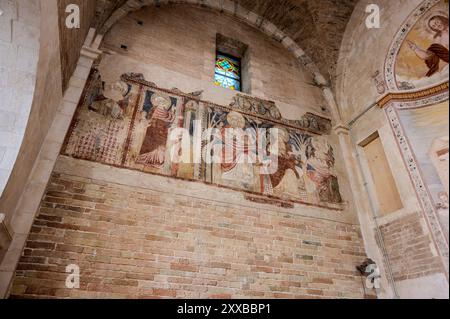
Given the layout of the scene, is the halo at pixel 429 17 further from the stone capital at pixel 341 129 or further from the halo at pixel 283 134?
the halo at pixel 283 134

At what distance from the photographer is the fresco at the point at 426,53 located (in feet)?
18.9

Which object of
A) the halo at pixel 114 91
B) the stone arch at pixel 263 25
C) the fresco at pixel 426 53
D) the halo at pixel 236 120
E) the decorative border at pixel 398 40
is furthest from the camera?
the stone arch at pixel 263 25

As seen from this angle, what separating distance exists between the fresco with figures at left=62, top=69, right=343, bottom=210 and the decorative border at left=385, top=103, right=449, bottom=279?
133 cm

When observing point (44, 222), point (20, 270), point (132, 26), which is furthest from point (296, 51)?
point (20, 270)

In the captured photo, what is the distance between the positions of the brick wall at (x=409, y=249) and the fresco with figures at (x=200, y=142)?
1071 mm

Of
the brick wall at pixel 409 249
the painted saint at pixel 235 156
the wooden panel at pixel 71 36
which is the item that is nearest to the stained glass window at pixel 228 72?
the painted saint at pixel 235 156

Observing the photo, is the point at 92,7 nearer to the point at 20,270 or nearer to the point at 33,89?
the point at 33,89

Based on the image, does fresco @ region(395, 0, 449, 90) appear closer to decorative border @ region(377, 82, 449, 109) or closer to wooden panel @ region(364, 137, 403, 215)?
decorative border @ region(377, 82, 449, 109)

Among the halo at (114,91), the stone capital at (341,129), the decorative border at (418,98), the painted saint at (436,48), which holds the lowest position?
the halo at (114,91)

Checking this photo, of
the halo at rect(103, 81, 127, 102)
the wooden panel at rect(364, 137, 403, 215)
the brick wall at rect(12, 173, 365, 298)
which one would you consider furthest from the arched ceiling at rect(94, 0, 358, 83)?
the brick wall at rect(12, 173, 365, 298)

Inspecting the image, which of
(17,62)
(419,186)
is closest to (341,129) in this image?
(419,186)

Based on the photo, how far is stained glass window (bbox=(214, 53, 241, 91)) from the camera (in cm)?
699

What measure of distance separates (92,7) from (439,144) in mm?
6440

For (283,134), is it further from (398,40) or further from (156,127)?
(398,40)
